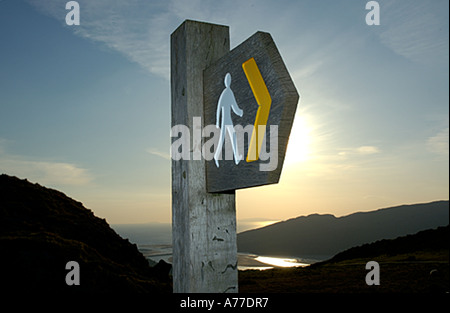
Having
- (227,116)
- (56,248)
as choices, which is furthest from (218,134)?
(56,248)

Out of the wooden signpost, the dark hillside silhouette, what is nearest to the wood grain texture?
the wooden signpost

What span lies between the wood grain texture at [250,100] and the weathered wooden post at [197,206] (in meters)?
0.09

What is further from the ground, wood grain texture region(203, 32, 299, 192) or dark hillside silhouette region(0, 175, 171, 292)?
wood grain texture region(203, 32, 299, 192)

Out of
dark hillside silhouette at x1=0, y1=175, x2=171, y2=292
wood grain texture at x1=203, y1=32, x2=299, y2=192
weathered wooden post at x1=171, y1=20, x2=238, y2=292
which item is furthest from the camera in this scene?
dark hillside silhouette at x1=0, y1=175, x2=171, y2=292

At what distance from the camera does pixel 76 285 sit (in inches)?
234

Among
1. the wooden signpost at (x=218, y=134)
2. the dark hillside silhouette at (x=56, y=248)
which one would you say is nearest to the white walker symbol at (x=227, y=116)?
the wooden signpost at (x=218, y=134)

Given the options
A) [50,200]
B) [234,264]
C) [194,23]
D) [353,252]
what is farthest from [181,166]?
[353,252]

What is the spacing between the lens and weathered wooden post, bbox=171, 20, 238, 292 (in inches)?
98.6

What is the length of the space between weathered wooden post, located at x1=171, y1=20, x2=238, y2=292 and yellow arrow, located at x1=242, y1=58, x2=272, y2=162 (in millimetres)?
566

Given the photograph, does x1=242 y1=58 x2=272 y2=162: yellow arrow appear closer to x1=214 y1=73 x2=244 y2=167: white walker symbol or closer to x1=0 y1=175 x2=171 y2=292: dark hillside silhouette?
x1=214 y1=73 x2=244 y2=167: white walker symbol

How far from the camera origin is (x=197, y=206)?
2549 millimetres

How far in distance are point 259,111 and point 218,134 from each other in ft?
Result: 1.35

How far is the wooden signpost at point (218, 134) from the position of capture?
2.00 metres
